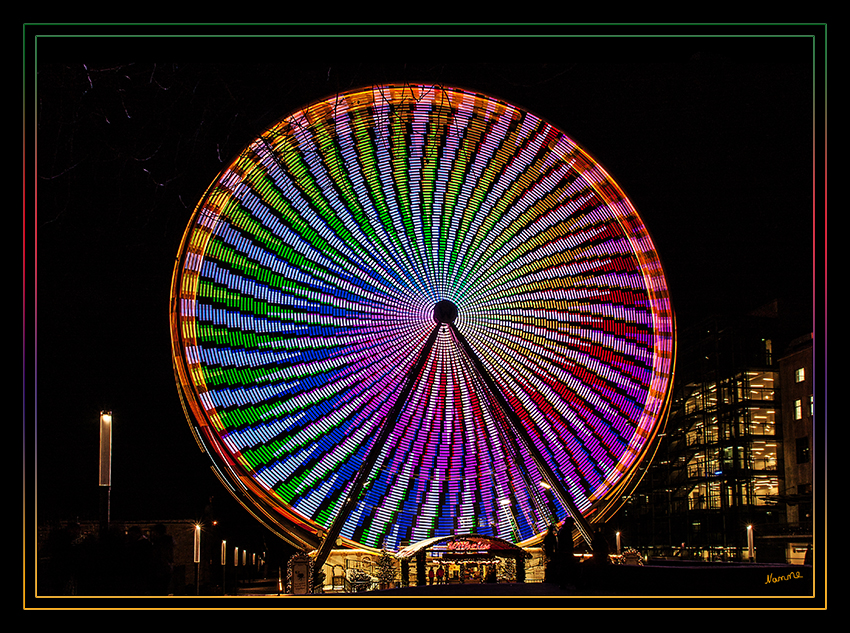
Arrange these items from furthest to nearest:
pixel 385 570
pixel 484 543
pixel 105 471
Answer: pixel 385 570
pixel 484 543
pixel 105 471

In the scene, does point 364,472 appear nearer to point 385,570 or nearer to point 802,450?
point 385,570

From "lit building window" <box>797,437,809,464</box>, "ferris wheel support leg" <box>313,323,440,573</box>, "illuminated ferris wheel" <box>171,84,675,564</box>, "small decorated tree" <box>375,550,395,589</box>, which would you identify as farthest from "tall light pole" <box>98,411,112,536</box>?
"lit building window" <box>797,437,809,464</box>

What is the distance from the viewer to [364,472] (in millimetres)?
14516

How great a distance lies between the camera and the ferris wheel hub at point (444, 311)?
1522 centimetres

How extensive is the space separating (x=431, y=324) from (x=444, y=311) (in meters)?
0.32

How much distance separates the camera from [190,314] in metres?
13.0

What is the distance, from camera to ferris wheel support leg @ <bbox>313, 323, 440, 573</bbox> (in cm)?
1417

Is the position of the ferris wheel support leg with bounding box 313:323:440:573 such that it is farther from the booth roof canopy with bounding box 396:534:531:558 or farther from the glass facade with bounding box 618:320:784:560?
the glass facade with bounding box 618:320:784:560

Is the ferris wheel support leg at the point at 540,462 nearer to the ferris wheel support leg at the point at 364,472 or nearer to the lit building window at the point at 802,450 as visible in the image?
the ferris wheel support leg at the point at 364,472

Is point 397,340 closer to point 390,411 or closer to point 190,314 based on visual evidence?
point 390,411

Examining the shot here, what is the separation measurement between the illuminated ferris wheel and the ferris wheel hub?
2 centimetres
